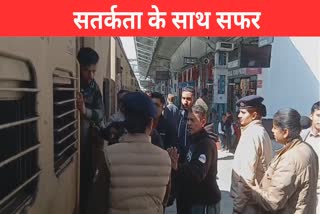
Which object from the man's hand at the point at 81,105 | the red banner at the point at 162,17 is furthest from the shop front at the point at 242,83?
the man's hand at the point at 81,105

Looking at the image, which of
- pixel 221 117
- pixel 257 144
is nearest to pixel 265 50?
pixel 221 117

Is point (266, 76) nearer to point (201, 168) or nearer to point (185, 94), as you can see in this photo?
point (185, 94)

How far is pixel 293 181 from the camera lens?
7.75 feet

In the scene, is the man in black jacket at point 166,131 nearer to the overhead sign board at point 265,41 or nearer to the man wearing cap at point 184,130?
the man wearing cap at point 184,130

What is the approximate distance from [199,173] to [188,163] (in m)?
0.11

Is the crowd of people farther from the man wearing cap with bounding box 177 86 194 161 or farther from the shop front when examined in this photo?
the shop front

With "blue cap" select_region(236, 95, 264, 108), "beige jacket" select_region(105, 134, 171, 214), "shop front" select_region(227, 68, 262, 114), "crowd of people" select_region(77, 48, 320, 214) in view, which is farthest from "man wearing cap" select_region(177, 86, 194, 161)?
"shop front" select_region(227, 68, 262, 114)

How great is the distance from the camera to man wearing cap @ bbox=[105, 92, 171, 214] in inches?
69.4

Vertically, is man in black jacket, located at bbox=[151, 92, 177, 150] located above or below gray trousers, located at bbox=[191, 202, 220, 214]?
above

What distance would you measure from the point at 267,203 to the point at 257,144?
45cm

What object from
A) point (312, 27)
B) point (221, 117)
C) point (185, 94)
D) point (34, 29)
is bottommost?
point (221, 117)

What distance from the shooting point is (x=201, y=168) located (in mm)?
2521

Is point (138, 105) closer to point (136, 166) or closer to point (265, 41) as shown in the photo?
point (136, 166)

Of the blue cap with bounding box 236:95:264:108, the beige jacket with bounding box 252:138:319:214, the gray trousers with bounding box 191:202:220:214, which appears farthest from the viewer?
the blue cap with bounding box 236:95:264:108
